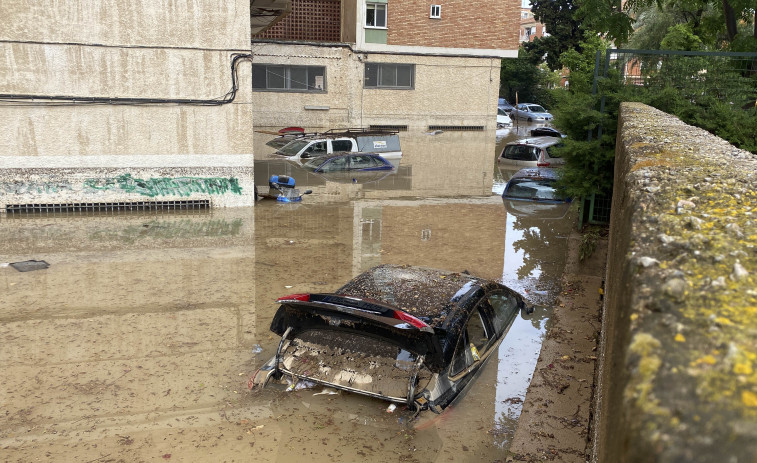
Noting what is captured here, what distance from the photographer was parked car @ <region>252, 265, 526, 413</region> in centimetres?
563

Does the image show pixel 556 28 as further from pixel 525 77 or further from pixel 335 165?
pixel 335 165

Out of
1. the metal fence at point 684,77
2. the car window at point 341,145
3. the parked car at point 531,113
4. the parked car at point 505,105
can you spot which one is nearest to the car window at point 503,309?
the metal fence at point 684,77

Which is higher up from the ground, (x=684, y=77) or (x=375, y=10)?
(x=375, y=10)

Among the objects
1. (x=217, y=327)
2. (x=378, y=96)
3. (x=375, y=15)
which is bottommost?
(x=217, y=327)

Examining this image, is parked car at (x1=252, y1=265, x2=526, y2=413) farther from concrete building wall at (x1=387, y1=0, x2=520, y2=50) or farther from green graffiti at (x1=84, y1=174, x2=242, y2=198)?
concrete building wall at (x1=387, y1=0, x2=520, y2=50)

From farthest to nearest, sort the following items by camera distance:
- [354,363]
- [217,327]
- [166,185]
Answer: [166,185] → [217,327] → [354,363]

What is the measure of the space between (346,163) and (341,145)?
1810 millimetres

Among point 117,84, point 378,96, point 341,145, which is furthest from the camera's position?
point 378,96

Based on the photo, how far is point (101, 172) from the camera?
49.5 ft

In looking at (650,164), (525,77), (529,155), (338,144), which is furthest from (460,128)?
(650,164)

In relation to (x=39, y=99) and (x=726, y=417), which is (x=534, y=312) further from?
(x=39, y=99)

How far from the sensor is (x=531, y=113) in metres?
49.9

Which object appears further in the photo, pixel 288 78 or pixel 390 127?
pixel 390 127

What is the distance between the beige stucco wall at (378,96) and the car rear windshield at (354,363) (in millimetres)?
27858
